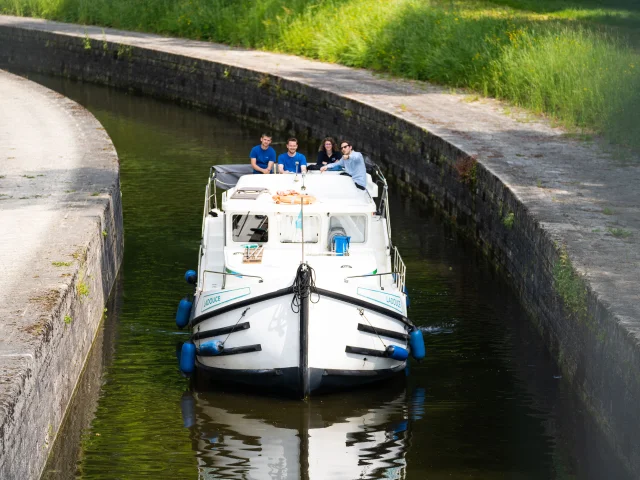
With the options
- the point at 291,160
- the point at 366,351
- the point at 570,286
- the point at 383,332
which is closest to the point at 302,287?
the point at 366,351

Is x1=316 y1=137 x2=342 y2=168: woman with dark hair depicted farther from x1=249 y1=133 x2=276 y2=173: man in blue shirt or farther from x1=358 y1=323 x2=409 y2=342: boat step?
x1=358 y1=323 x2=409 y2=342: boat step

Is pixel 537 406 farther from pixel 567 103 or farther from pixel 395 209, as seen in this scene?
pixel 567 103

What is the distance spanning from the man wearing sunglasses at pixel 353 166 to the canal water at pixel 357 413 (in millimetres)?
1686

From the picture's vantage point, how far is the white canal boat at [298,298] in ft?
38.0

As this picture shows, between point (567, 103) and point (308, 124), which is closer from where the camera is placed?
point (567, 103)

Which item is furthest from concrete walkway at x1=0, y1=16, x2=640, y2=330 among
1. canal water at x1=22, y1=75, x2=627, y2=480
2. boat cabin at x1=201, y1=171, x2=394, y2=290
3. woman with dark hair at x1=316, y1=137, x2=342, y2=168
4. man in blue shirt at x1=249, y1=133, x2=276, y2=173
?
man in blue shirt at x1=249, y1=133, x2=276, y2=173

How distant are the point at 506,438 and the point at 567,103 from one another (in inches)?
470

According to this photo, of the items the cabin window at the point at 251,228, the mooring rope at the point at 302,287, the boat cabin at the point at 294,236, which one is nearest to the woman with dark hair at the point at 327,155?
the boat cabin at the point at 294,236

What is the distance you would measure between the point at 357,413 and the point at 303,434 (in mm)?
793

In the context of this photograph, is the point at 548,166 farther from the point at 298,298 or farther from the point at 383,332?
the point at 298,298

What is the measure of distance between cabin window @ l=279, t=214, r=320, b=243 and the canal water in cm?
183

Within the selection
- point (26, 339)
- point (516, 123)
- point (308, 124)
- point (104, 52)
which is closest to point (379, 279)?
point (26, 339)

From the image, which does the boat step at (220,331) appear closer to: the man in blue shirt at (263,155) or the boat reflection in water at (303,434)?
the boat reflection in water at (303,434)

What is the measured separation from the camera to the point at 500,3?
3781 cm
